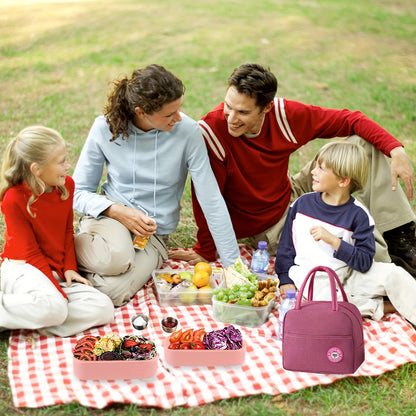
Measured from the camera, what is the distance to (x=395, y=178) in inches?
167

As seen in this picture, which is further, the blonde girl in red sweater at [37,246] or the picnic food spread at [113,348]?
the blonde girl in red sweater at [37,246]

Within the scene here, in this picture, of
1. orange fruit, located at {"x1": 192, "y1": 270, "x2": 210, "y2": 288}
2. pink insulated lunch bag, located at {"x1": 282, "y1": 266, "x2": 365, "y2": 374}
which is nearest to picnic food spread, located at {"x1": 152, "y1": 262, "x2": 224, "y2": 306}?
orange fruit, located at {"x1": 192, "y1": 270, "x2": 210, "y2": 288}

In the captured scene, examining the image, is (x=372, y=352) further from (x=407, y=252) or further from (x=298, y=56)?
(x=298, y=56)

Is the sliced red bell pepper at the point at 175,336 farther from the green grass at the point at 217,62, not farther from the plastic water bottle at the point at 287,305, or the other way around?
the plastic water bottle at the point at 287,305

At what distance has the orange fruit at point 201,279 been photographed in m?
4.10

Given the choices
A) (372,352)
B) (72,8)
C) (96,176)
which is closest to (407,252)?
(372,352)

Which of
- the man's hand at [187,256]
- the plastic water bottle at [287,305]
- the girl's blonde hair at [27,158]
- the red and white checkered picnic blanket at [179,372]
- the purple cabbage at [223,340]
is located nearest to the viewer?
the red and white checkered picnic blanket at [179,372]

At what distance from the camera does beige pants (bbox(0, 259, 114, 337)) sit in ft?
11.4

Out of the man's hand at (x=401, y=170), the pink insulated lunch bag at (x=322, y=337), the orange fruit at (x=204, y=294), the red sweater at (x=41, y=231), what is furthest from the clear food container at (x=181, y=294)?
the man's hand at (x=401, y=170)

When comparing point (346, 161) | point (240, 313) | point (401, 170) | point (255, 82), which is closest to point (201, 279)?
point (240, 313)

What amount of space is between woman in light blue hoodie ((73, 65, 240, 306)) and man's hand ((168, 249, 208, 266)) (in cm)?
23

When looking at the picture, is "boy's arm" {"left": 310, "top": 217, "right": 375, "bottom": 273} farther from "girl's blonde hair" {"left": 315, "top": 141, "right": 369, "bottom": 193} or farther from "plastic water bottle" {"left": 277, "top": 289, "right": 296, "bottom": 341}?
"plastic water bottle" {"left": 277, "top": 289, "right": 296, "bottom": 341}

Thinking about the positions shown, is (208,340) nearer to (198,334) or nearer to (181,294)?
(198,334)

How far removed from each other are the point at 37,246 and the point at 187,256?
1.29 metres
